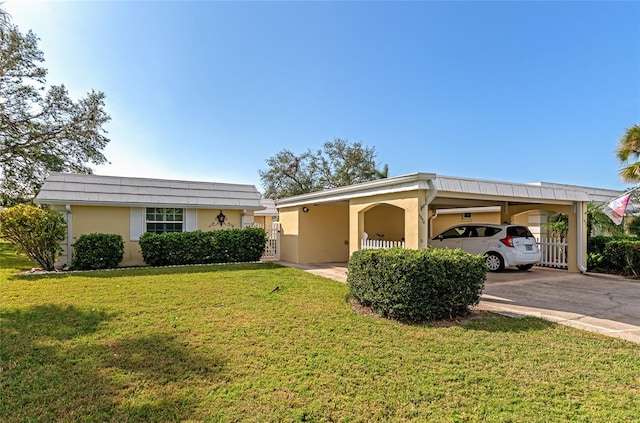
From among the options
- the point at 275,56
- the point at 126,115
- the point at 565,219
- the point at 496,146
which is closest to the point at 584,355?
the point at 565,219

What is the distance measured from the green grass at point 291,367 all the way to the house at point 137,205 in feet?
20.0

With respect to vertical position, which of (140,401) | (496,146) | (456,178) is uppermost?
(496,146)

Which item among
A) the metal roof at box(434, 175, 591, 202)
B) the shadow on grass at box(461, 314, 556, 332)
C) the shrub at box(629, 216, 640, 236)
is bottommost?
the shadow on grass at box(461, 314, 556, 332)

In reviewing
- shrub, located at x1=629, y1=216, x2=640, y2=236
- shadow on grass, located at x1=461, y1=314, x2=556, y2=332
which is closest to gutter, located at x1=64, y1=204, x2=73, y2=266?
shadow on grass, located at x1=461, y1=314, x2=556, y2=332

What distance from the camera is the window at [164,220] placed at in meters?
12.8

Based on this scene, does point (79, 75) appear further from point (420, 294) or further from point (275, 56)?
point (420, 294)

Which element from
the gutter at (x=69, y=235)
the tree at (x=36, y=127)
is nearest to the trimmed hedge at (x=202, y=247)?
the gutter at (x=69, y=235)

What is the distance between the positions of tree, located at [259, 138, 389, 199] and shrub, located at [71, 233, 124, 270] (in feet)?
78.7

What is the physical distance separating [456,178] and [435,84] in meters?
9.38

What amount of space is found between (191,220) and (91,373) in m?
10.4

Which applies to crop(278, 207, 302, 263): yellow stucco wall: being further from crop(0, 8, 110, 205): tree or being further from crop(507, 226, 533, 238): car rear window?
crop(0, 8, 110, 205): tree

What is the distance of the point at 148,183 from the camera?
1317 centimetres

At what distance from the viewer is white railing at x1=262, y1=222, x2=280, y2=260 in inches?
587

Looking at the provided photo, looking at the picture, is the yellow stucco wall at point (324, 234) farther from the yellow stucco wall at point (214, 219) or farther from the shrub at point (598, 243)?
the shrub at point (598, 243)
